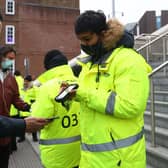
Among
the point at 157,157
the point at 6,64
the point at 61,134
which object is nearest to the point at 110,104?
the point at 61,134

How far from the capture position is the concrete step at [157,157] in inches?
201

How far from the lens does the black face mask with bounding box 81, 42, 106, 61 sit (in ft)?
9.34

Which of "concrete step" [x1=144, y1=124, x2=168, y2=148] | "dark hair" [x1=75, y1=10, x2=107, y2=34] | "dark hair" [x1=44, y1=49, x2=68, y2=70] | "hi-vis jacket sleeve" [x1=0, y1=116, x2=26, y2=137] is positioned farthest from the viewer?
"concrete step" [x1=144, y1=124, x2=168, y2=148]

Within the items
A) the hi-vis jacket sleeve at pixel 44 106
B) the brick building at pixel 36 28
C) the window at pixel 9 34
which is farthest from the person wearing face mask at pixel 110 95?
the window at pixel 9 34

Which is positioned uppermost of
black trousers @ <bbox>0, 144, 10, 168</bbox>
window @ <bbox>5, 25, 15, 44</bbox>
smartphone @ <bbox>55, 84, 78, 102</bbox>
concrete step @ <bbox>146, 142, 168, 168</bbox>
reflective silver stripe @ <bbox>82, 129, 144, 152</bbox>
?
window @ <bbox>5, 25, 15, 44</bbox>

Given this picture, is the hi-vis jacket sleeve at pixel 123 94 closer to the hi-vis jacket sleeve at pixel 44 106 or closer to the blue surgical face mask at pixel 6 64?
the hi-vis jacket sleeve at pixel 44 106

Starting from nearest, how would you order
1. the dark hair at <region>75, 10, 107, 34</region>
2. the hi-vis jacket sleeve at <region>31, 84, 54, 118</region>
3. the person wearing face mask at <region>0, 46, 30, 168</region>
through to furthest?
the dark hair at <region>75, 10, 107, 34</region> < the hi-vis jacket sleeve at <region>31, 84, 54, 118</region> < the person wearing face mask at <region>0, 46, 30, 168</region>

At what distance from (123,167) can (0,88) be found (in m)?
2.06

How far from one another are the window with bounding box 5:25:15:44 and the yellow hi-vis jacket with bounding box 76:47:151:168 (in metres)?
36.8

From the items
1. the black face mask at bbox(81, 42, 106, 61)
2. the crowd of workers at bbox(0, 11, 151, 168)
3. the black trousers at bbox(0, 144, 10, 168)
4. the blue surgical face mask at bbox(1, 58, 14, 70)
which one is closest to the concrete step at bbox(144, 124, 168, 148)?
the black trousers at bbox(0, 144, 10, 168)

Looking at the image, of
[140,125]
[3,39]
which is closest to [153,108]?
[140,125]

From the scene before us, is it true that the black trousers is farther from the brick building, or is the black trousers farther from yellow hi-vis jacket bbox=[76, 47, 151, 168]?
the brick building

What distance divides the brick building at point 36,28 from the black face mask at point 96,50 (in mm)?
35402

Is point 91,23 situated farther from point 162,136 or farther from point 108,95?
point 162,136
